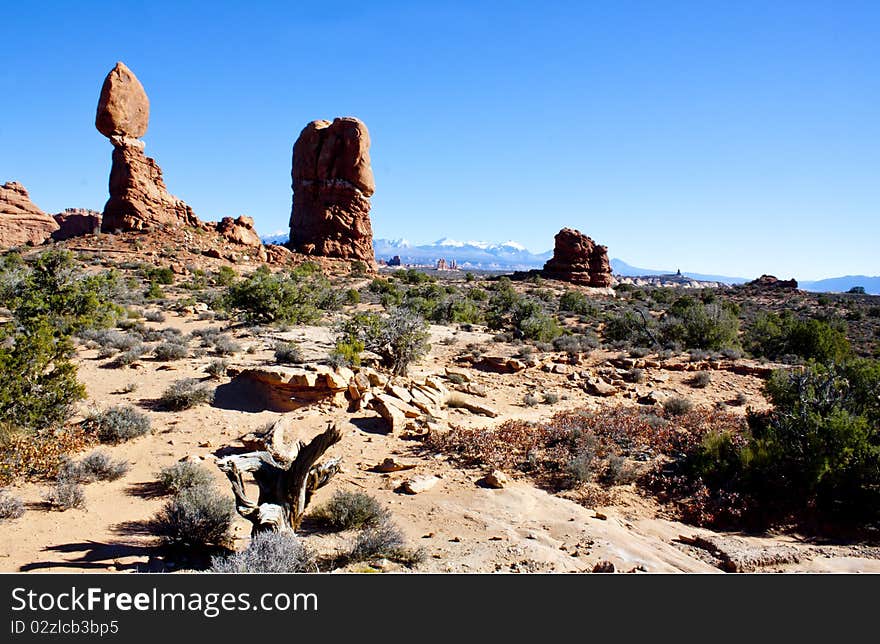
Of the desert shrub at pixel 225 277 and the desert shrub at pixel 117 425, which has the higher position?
the desert shrub at pixel 225 277

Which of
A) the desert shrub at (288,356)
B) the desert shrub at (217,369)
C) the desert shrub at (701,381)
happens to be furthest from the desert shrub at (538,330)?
the desert shrub at (217,369)

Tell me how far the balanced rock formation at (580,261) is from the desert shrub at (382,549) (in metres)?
53.8

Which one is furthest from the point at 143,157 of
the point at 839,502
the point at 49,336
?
the point at 839,502

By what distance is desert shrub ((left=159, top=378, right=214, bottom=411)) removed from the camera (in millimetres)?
9070

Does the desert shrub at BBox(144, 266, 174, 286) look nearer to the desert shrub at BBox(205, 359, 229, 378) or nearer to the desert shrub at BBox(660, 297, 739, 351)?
the desert shrub at BBox(205, 359, 229, 378)

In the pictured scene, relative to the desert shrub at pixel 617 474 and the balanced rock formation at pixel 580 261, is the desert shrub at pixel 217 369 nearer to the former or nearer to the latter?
the desert shrub at pixel 617 474

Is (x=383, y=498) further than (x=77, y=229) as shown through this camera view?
No

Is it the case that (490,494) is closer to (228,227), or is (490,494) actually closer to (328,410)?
(328,410)

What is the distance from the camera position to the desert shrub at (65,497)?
18.6 ft

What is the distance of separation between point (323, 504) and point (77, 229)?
85.5 m

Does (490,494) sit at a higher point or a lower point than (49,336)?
lower

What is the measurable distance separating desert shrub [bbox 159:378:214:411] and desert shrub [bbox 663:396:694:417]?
960 centimetres

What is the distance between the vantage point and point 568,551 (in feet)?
17.5

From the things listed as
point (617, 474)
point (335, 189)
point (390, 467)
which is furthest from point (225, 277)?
Result: point (617, 474)
